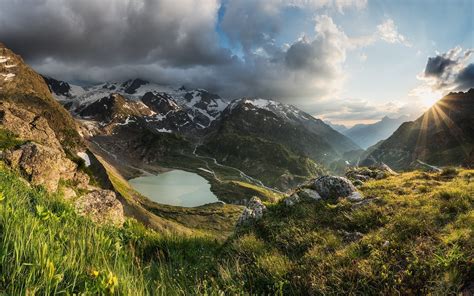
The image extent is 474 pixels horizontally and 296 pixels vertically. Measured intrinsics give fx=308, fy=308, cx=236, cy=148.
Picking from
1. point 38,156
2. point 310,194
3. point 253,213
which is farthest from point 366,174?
point 38,156

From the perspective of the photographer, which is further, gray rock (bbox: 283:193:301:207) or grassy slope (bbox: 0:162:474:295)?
gray rock (bbox: 283:193:301:207)

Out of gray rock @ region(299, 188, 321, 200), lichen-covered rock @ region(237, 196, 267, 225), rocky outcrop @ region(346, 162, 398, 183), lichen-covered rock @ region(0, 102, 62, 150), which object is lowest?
lichen-covered rock @ region(237, 196, 267, 225)

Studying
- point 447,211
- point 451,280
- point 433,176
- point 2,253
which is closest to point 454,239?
point 451,280

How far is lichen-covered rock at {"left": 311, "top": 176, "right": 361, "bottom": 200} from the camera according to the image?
18438mm

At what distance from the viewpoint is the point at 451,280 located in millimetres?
6582

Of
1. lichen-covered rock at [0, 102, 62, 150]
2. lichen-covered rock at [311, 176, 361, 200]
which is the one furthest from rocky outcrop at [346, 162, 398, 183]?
lichen-covered rock at [0, 102, 62, 150]

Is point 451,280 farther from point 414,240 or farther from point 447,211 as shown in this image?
point 447,211

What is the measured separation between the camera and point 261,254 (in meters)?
9.09

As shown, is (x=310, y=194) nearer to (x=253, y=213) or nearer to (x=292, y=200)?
(x=292, y=200)

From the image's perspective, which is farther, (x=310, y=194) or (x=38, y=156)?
(x=38, y=156)

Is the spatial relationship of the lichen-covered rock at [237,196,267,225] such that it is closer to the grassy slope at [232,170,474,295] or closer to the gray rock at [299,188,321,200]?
the grassy slope at [232,170,474,295]

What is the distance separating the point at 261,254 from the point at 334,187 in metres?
11.2

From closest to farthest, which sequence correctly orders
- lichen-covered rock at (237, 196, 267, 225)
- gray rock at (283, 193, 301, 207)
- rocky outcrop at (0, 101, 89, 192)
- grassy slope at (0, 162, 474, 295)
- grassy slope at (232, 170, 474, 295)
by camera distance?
grassy slope at (0, 162, 474, 295)
grassy slope at (232, 170, 474, 295)
lichen-covered rock at (237, 196, 267, 225)
gray rock at (283, 193, 301, 207)
rocky outcrop at (0, 101, 89, 192)

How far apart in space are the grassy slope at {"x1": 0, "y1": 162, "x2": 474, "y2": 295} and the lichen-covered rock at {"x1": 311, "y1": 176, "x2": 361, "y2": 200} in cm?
330
